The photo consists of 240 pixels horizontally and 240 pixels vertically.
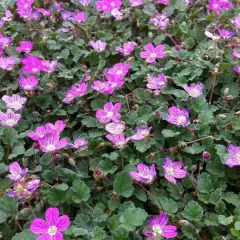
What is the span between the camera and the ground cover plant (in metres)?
1.91

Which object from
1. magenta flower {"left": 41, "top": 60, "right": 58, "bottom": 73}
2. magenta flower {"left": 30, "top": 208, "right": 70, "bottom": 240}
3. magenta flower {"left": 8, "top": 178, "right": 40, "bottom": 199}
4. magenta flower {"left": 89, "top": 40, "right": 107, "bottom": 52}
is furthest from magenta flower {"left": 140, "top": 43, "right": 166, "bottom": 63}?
magenta flower {"left": 30, "top": 208, "right": 70, "bottom": 240}

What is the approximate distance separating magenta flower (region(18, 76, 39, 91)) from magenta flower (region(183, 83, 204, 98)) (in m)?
0.81

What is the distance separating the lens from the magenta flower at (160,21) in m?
2.79

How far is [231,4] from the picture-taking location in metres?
2.96

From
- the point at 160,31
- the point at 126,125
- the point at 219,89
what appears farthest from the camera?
the point at 160,31

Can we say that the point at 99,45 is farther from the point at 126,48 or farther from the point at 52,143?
the point at 52,143

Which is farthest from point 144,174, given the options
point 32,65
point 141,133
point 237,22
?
point 237,22

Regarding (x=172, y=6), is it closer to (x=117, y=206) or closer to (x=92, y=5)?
(x=92, y=5)

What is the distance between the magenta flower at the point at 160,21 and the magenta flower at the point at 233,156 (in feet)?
3.42

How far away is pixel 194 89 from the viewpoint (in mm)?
2348

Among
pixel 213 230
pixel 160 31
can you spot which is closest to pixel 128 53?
pixel 160 31

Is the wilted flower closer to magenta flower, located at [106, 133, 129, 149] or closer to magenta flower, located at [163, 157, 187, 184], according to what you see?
magenta flower, located at [106, 133, 129, 149]

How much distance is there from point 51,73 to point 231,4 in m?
1.30

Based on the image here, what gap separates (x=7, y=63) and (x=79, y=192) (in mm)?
1030
